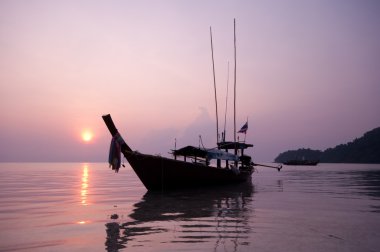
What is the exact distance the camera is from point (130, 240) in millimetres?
8578

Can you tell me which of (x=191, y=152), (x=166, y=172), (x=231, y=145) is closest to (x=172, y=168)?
(x=166, y=172)

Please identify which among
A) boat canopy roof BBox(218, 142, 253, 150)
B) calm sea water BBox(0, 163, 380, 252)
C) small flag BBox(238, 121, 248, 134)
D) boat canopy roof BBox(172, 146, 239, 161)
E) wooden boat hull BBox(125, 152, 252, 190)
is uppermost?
small flag BBox(238, 121, 248, 134)

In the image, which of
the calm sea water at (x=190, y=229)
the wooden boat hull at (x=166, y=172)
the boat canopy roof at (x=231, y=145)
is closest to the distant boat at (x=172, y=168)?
the wooden boat hull at (x=166, y=172)

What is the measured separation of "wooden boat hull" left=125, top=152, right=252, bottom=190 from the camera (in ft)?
77.6

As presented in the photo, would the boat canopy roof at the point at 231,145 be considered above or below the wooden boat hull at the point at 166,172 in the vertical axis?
above

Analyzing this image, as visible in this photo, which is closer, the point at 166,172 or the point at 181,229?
the point at 181,229

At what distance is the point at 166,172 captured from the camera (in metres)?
24.4

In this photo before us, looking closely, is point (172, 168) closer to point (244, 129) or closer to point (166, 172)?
point (166, 172)

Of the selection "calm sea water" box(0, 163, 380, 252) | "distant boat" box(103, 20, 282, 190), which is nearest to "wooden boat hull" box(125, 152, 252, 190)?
"distant boat" box(103, 20, 282, 190)

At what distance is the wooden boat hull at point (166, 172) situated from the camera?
2364 centimetres

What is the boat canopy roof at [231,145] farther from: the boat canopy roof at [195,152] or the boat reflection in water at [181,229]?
the boat reflection in water at [181,229]

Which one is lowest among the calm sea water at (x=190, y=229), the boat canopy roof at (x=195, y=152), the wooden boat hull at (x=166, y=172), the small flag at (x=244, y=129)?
the calm sea water at (x=190, y=229)

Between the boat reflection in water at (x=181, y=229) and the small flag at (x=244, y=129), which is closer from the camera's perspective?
the boat reflection in water at (x=181, y=229)

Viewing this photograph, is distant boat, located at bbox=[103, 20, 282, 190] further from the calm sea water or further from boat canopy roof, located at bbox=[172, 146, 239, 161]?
the calm sea water
